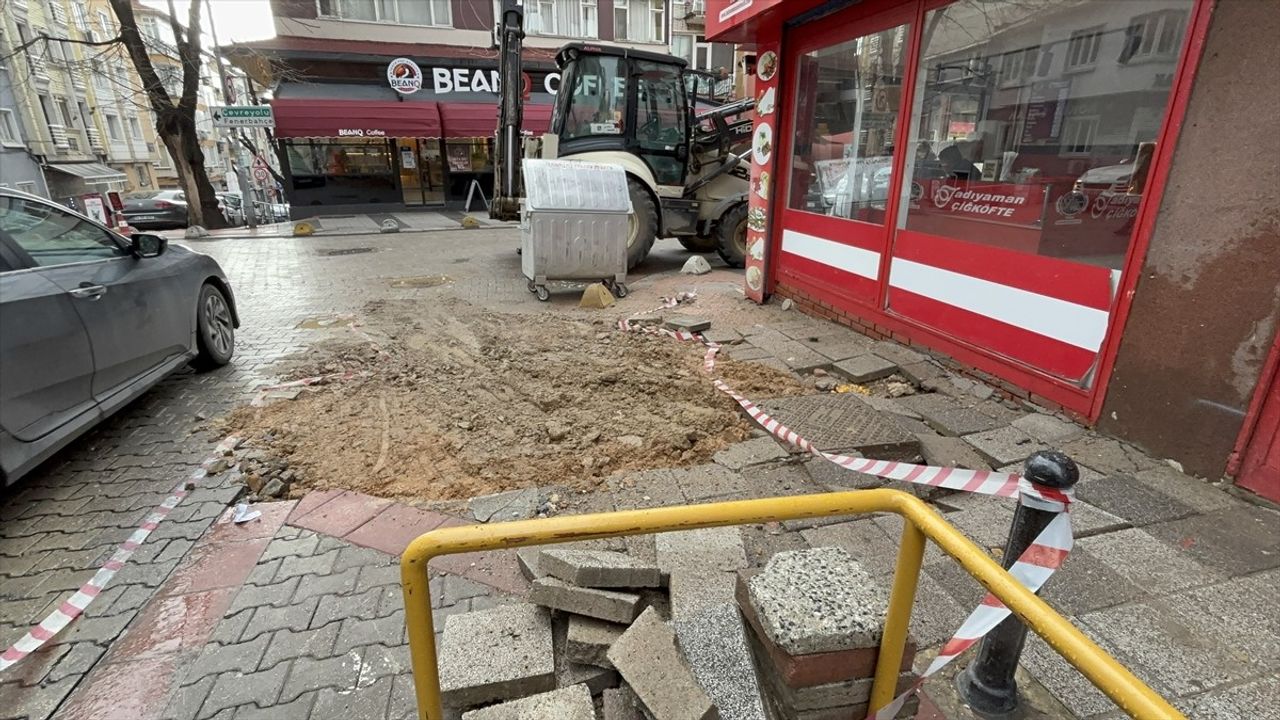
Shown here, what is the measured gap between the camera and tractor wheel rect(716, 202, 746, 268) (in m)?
9.86

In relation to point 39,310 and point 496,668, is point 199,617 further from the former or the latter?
point 39,310

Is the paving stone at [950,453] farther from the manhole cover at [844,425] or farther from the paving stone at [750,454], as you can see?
the paving stone at [750,454]

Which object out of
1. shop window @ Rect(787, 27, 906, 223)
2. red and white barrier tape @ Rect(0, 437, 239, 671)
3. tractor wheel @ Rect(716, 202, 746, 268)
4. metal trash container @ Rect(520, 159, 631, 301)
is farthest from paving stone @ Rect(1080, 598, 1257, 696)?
tractor wheel @ Rect(716, 202, 746, 268)

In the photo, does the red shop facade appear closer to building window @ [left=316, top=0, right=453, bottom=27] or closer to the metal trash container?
the metal trash container

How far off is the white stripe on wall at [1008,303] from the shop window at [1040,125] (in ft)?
0.98

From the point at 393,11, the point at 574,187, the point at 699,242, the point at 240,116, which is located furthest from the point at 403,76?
the point at 574,187

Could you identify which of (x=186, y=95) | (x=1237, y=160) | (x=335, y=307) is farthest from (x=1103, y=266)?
(x=186, y=95)

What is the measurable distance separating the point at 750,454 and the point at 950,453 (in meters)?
1.21

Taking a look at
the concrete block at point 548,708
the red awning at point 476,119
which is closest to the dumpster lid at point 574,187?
the concrete block at point 548,708

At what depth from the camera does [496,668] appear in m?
1.98

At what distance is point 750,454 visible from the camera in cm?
363

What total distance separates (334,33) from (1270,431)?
78.3ft

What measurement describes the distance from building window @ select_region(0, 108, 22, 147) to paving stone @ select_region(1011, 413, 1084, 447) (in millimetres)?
34495

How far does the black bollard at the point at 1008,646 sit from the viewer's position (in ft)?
5.20
